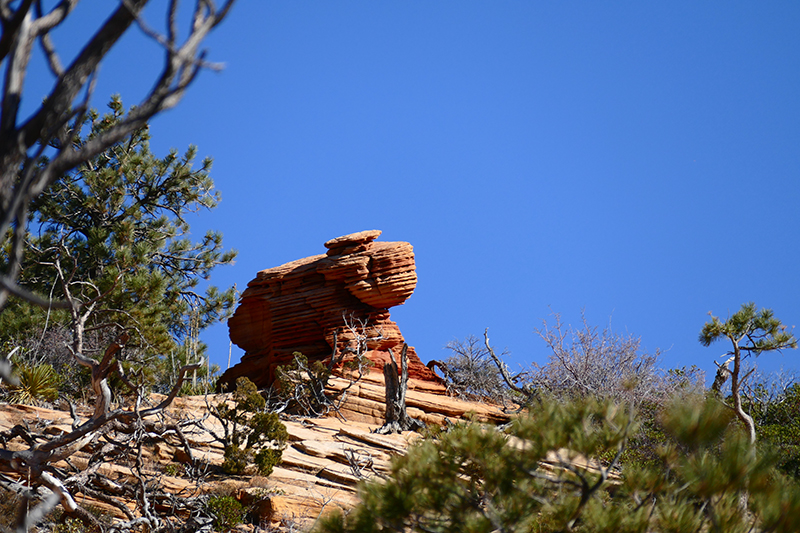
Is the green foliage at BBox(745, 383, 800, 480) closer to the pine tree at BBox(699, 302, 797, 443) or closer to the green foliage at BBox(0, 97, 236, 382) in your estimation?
the pine tree at BBox(699, 302, 797, 443)

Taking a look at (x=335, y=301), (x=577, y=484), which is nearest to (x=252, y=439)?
(x=577, y=484)

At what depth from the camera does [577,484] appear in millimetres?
3701

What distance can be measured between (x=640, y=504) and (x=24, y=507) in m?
4.86

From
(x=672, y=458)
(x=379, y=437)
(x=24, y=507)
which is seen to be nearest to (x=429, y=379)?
(x=379, y=437)

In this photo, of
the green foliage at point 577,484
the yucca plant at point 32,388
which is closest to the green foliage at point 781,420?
the green foliage at point 577,484

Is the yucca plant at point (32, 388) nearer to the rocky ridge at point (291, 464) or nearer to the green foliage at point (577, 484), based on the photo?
the rocky ridge at point (291, 464)

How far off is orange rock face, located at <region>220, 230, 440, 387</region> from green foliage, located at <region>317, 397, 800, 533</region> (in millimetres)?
15431

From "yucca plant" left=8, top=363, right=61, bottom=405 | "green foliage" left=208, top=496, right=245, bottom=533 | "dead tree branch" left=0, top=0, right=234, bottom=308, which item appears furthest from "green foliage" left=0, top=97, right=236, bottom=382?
"dead tree branch" left=0, top=0, right=234, bottom=308

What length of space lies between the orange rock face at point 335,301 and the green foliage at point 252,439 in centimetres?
833

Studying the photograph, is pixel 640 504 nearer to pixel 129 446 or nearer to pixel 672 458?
pixel 672 458

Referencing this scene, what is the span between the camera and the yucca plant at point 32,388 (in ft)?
39.0

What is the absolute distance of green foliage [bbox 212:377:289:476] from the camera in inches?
369

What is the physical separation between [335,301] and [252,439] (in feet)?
34.6

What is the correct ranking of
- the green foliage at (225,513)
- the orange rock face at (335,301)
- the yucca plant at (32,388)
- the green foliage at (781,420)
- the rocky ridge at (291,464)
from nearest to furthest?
the green foliage at (225,513) < the rocky ridge at (291,464) < the green foliage at (781,420) < the yucca plant at (32,388) < the orange rock face at (335,301)
